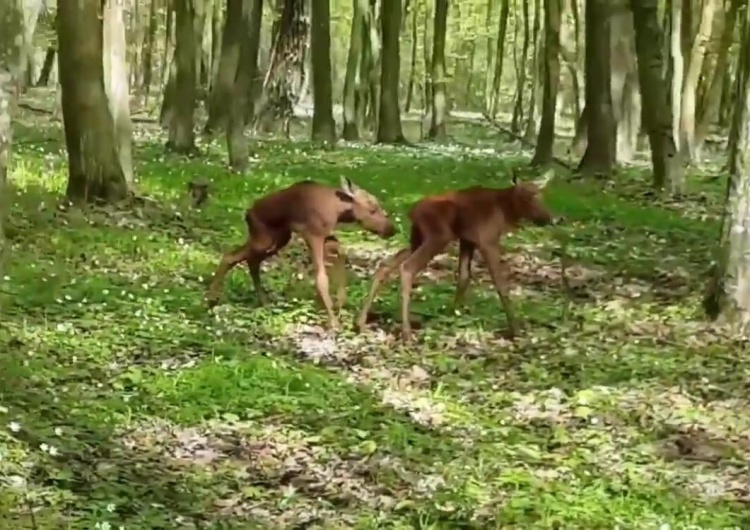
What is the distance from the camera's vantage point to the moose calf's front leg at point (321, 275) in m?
10.0

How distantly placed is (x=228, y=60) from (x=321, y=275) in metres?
11.3

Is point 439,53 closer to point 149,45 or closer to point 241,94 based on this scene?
point 241,94

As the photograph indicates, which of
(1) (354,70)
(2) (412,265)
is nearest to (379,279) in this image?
(2) (412,265)

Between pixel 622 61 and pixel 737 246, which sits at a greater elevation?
pixel 622 61

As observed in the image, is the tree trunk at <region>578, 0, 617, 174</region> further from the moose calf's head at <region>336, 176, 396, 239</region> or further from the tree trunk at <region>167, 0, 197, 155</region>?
the moose calf's head at <region>336, 176, 396, 239</region>

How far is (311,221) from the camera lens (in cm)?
1019

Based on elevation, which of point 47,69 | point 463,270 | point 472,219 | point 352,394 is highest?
point 47,69

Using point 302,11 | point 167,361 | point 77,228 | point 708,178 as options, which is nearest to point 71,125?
point 77,228

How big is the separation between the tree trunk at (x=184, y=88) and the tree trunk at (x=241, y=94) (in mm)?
2445

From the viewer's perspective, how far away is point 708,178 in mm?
21141

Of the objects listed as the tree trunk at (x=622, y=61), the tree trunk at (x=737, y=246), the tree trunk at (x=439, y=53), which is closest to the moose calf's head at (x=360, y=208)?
the tree trunk at (x=737, y=246)

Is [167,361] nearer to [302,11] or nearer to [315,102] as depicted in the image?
[315,102]

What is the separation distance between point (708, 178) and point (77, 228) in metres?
12.1

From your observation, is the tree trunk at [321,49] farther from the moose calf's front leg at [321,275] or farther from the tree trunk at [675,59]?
the moose calf's front leg at [321,275]
